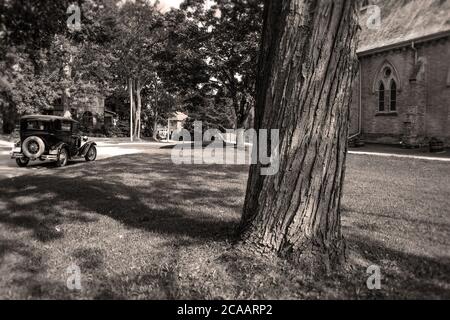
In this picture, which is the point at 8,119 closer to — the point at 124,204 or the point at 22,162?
the point at 22,162

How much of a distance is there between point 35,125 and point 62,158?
1597 millimetres

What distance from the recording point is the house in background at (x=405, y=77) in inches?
829

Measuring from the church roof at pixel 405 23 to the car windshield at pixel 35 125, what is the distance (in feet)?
61.4

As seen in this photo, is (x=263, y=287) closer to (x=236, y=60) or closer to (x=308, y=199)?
(x=308, y=199)

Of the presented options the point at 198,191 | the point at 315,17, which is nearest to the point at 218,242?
the point at 315,17

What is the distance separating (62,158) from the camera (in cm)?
1513

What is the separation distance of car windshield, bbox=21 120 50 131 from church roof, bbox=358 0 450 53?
1871 cm

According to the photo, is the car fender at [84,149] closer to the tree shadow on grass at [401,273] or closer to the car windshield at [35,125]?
the car windshield at [35,125]

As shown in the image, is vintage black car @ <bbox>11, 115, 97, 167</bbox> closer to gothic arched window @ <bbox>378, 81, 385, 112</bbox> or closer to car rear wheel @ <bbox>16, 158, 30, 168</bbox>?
car rear wheel @ <bbox>16, 158, 30, 168</bbox>

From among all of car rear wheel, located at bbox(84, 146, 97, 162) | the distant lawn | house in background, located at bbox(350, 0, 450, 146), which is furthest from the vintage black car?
house in background, located at bbox(350, 0, 450, 146)

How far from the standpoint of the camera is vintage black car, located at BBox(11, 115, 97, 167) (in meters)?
14.2

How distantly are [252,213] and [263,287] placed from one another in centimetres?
96

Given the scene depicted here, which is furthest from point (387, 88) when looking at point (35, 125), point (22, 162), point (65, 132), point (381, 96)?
point (22, 162)
